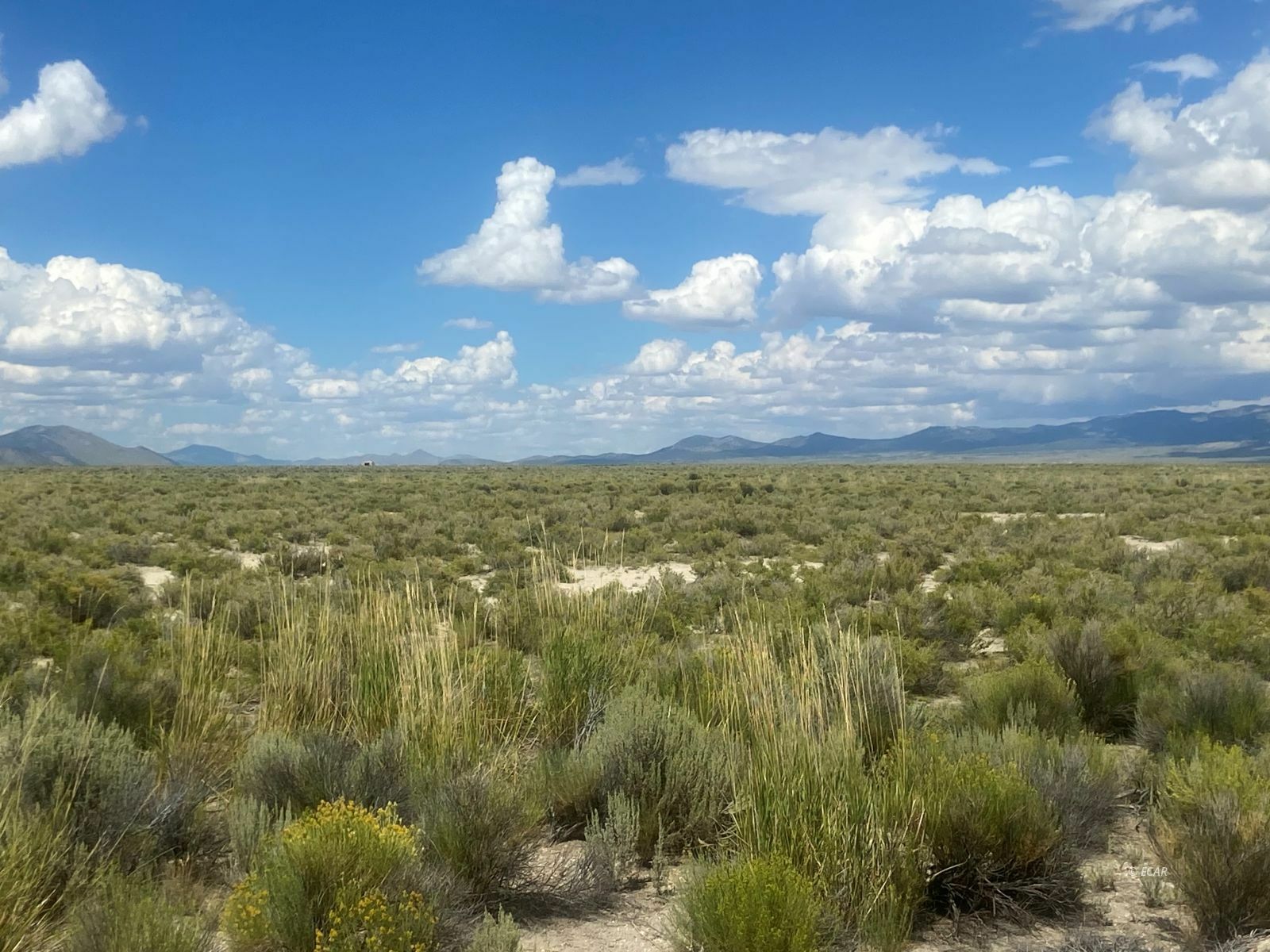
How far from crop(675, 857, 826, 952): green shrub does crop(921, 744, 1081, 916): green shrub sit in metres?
1.08

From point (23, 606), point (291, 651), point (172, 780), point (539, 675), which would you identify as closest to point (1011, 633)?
point (539, 675)

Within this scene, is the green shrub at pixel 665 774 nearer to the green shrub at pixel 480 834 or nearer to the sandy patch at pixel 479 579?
the green shrub at pixel 480 834

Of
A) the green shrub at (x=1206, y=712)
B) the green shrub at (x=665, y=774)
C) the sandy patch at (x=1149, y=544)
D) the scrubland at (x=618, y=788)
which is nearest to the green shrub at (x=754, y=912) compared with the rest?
the scrubland at (x=618, y=788)

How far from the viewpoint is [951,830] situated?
5094mm

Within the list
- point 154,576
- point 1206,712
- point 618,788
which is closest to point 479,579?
point 154,576

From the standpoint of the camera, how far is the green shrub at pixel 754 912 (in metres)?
3.98

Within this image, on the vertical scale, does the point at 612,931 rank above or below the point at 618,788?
below

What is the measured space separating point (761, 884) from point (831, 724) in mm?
1514

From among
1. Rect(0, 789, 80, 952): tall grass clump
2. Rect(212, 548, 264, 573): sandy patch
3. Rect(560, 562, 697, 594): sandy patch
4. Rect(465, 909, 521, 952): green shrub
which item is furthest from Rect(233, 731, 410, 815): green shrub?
Rect(212, 548, 264, 573): sandy patch

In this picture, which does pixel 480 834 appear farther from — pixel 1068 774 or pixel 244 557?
pixel 244 557

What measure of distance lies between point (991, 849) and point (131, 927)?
4119 millimetres

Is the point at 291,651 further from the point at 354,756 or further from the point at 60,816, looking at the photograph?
the point at 60,816

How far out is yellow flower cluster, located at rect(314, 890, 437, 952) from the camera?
3.70 metres

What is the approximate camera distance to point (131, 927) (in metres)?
3.66
